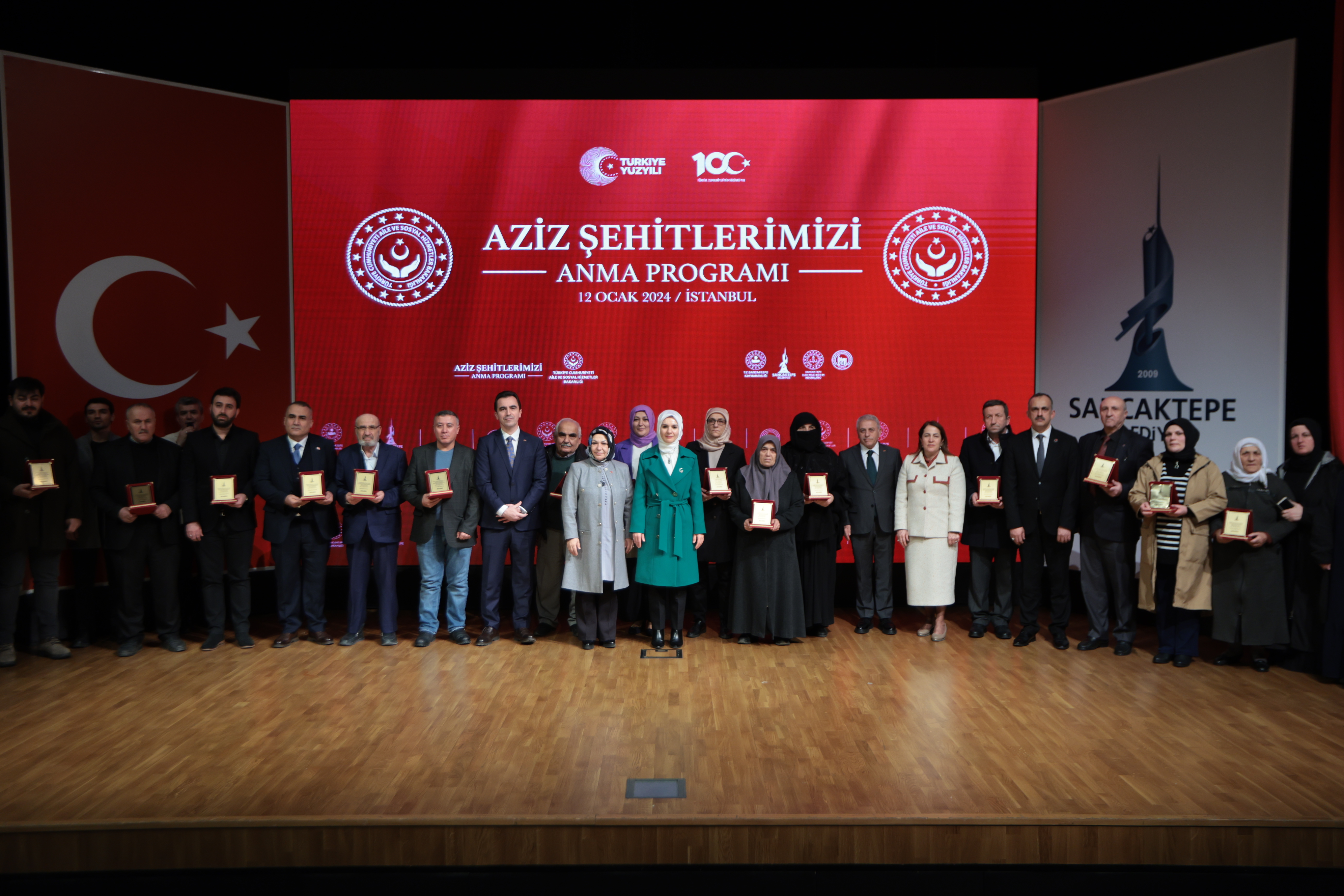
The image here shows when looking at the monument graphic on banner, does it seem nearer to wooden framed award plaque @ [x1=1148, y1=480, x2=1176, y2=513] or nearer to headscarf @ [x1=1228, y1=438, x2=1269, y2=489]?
headscarf @ [x1=1228, y1=438, x2=1269, y2=489]

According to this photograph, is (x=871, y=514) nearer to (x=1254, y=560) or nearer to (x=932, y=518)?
(x=932, y=518)

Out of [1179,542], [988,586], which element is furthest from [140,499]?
[1179,542]

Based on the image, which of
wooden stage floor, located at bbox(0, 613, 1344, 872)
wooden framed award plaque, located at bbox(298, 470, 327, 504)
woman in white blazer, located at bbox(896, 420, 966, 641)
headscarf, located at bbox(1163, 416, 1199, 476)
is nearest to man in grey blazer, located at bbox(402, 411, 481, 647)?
wooden stage floor, located at bbox(0, 613, 1344, 872)

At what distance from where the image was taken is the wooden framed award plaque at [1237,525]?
4.40 m

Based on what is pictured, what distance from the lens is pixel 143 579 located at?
199 inches

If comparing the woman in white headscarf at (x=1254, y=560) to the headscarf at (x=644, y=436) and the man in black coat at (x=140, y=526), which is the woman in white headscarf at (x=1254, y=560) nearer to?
the headscarf at (x=644, y=436)

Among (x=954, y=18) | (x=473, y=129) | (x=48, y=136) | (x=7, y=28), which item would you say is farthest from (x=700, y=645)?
(x=7, y=28)

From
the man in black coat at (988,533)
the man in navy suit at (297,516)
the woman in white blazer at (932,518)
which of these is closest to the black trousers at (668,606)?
the woman in white blazer at (932,518)

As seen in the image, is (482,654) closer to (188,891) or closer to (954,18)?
(188,891)

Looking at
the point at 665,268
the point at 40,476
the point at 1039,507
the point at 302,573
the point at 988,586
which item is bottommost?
the point at 988,586

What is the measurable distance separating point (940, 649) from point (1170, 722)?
1435 mm

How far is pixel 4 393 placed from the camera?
5.34 metres

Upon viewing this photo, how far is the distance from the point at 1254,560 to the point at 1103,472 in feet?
2.96

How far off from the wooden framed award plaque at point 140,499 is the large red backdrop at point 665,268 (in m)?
1.48
